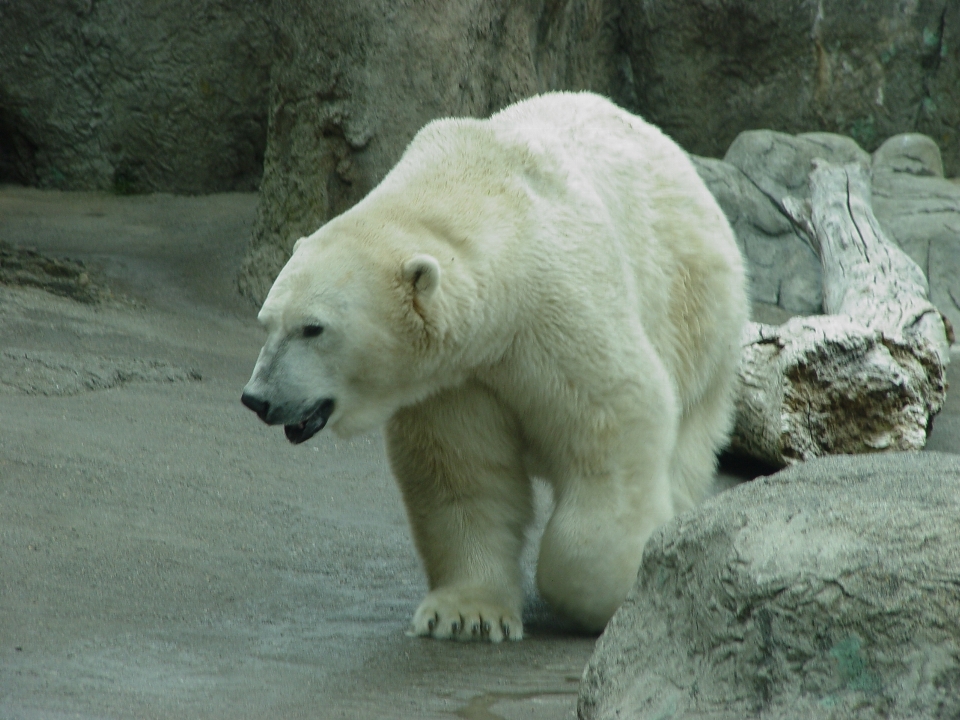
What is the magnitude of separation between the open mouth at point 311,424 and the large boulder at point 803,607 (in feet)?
3.41

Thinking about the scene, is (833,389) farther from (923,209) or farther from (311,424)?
(923,209)

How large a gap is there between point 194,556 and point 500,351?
1.32m

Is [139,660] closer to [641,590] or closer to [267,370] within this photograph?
Answer: [267,370]

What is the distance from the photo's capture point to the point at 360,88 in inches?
279

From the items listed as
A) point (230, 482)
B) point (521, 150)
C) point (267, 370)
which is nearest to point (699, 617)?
point (267, 370)

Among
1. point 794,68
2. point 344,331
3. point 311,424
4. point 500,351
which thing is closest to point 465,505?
point 500,351

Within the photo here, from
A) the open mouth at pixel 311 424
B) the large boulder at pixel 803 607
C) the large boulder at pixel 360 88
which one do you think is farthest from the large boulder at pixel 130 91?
the large boulder at pixel 803 607

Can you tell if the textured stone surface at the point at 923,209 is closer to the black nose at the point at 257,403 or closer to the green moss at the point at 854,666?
the black nose at the point at 257,403

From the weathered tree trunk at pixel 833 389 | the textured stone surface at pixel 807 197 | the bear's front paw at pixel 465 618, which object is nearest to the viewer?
the bear's front paw at pixel 465 618

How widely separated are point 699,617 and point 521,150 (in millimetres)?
1704

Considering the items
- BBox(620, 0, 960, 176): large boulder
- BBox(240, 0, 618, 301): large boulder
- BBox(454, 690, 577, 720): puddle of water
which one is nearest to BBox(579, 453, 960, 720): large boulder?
BBox(454, 690, 577, 720): puddle of water

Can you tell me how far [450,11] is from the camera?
7070mm

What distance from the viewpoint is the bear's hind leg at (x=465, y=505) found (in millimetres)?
3496

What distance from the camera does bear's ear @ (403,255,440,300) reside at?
3.12m
